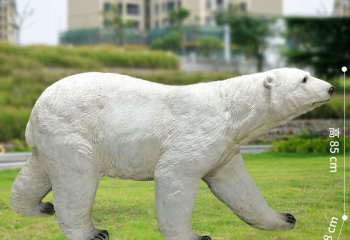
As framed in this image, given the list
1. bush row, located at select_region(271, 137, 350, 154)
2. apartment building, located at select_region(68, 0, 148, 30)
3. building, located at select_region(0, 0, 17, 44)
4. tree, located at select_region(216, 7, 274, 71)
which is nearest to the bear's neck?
bush row, located at select_region(271, 137, 350, 154)

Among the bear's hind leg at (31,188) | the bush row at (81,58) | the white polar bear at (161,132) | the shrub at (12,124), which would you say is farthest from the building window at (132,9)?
the white polar bear at (161,132)

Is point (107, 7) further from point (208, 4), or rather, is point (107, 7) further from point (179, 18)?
point (208, 4)

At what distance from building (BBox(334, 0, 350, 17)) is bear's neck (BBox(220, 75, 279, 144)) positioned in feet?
29.0

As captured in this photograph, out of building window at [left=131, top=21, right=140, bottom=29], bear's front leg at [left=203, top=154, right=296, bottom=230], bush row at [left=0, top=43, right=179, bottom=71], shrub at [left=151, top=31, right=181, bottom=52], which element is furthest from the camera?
building window at [left=131, top=21, right=140, bottom=29]

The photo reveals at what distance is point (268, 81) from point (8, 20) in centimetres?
1354

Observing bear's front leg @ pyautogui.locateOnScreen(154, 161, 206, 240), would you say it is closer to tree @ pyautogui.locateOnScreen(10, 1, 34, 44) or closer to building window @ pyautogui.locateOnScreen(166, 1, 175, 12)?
tree @ pyautogui.locateOnScreen(10, 1, 34, 44)

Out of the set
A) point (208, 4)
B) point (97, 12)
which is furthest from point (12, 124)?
point (208, 4)

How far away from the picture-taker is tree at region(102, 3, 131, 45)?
19047 millimetres

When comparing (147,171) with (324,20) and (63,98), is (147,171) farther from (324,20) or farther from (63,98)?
(324,20)

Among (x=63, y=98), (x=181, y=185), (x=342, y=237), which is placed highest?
(x=63, y=98)

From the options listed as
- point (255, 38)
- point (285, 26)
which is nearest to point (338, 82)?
point (285, 26)

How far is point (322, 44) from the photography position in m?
13.1

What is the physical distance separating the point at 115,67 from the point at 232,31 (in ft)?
13.5

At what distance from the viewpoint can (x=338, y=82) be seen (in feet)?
42.9
